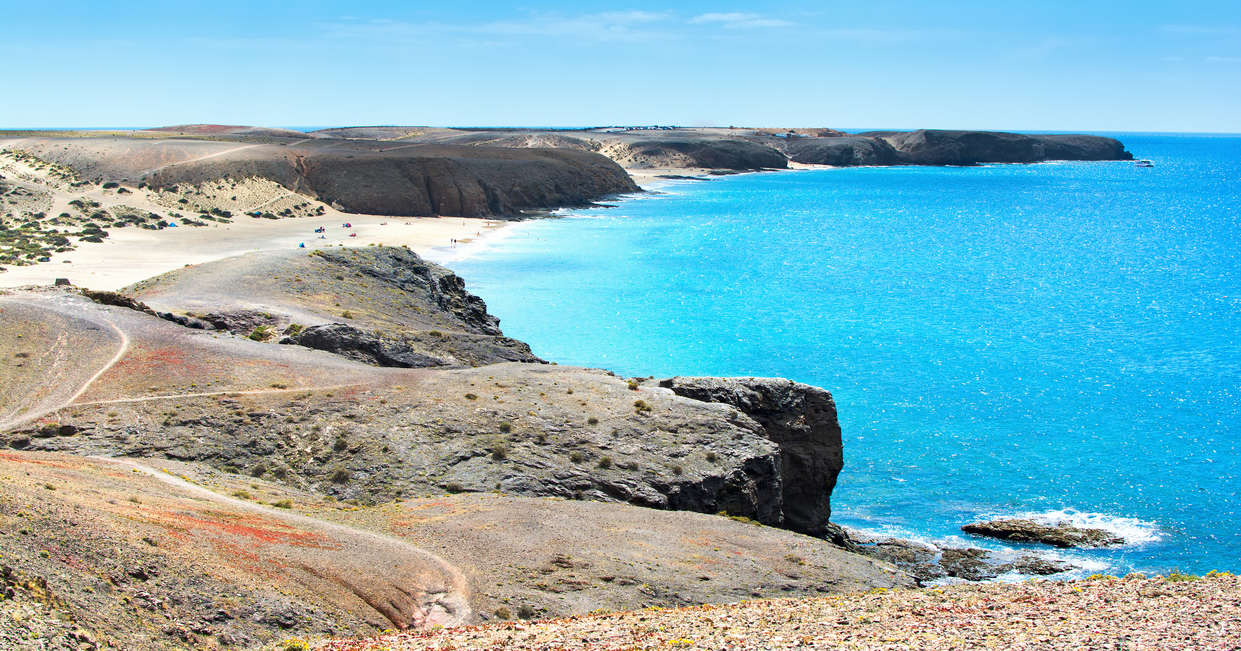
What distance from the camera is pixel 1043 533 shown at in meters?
36.2

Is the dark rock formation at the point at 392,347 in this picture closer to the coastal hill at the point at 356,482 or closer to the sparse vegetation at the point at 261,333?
the coastal hill at the point at 356,482

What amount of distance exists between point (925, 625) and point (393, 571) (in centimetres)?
1097

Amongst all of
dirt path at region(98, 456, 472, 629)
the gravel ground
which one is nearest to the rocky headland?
dirt path at region(98, 456, 472, 629)

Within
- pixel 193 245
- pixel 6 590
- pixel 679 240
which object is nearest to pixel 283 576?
pixel 6 590

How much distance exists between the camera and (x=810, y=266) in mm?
103375

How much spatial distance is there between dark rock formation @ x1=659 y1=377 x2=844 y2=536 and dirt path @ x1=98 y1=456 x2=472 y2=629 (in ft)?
49.9

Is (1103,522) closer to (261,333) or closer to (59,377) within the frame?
(261,333)

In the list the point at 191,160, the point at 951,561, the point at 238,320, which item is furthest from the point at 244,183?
the point at 951,561

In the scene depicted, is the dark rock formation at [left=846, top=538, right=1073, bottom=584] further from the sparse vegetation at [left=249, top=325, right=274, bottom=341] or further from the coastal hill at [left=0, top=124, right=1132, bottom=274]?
the coastal hill at [left=0, top=124, right=1132, bottom=274]

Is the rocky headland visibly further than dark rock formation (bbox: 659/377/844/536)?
No

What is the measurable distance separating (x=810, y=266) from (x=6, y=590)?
3679 inches

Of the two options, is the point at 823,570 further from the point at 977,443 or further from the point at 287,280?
the point at 287,280

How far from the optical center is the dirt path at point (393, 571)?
19844 mm

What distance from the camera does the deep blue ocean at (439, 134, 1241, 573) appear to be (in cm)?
4012
